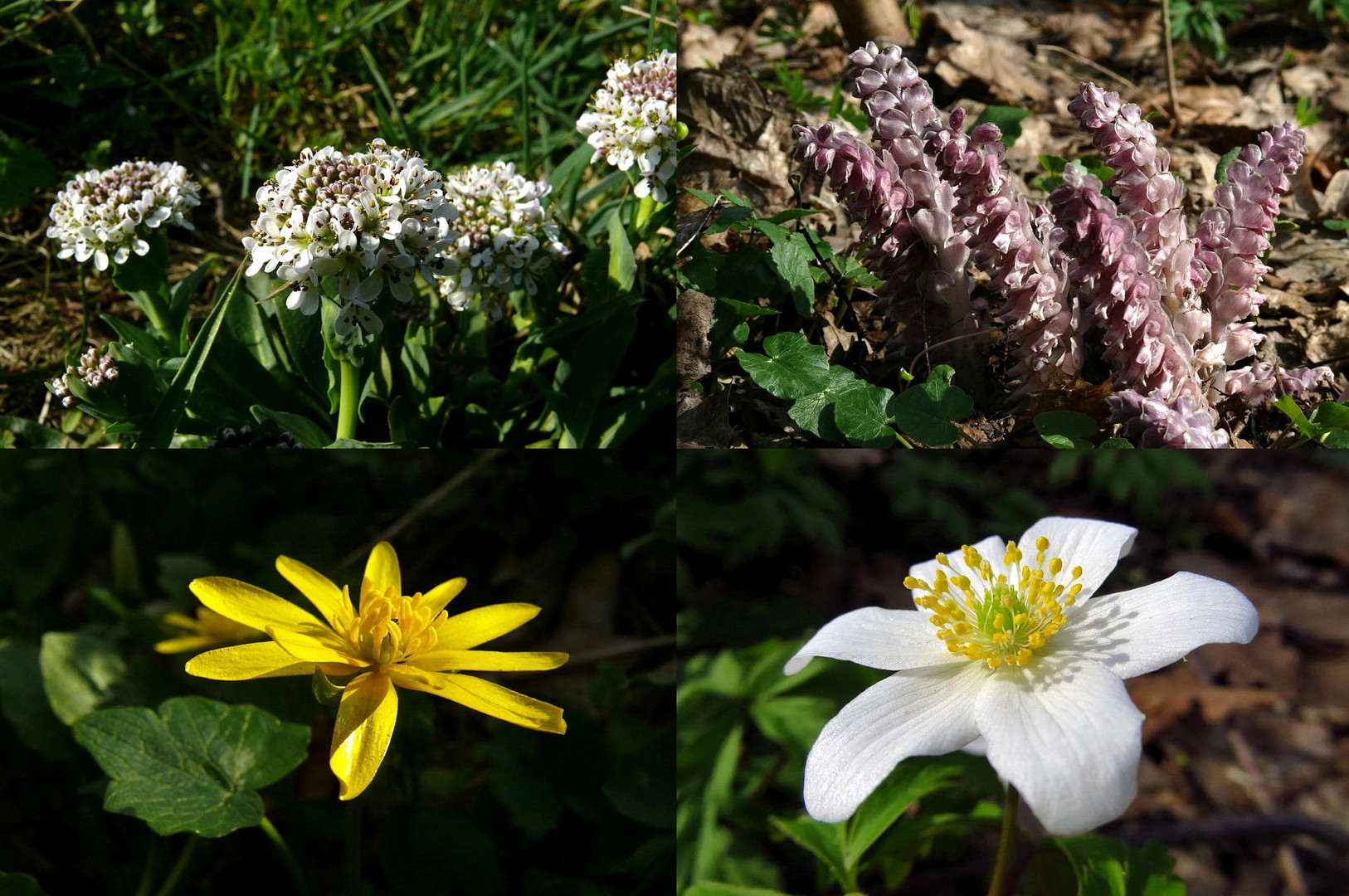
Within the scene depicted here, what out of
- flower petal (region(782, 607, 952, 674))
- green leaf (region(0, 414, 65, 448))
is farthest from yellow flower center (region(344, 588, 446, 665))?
green leaf (region(0, 414, 65, 448))

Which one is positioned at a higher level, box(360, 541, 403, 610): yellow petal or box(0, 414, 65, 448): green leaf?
box(360, 541, 403, 610): yellow petal

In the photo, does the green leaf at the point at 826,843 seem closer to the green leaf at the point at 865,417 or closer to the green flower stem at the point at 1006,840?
the green flower stem at the point at 1006,840

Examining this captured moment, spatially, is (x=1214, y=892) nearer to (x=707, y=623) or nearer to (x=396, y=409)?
(x=707, y=623)

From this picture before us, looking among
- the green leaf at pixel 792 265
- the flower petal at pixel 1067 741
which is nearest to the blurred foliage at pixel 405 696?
the green leaf at pixel 792 265

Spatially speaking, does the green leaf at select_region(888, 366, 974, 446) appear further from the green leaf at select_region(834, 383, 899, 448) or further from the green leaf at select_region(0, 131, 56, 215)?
the green leaf at select_region(0, 131, 56, 215)

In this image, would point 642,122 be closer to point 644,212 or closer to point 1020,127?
point 644,212
